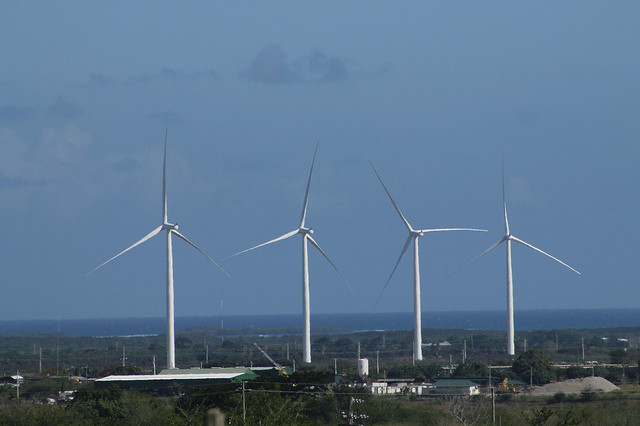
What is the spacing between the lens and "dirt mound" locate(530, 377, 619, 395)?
256 feet

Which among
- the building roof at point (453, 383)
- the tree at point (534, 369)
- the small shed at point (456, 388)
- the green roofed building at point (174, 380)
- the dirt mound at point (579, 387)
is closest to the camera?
the green roofed building at point (174, 380)

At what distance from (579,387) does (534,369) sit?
13471 mm

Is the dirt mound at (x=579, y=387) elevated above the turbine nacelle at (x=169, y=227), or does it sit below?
below

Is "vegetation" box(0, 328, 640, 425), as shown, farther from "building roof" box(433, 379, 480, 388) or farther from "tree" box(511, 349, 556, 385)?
"building roof" box(433, 379, 480, 388)

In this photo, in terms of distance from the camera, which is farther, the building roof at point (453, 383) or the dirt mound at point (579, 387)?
the building roof at point (453, 383)

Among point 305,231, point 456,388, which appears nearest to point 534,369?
point 456,388

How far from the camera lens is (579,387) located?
78438 millimetres

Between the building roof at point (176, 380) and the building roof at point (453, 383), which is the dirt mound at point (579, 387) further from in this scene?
the building roof at point (176, 380)

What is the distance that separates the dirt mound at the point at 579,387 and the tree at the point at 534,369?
7266 millimetres

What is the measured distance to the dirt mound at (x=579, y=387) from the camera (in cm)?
7794

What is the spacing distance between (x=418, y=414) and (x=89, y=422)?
20.7 m

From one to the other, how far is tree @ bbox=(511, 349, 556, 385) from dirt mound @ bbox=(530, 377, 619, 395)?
23.8 feet

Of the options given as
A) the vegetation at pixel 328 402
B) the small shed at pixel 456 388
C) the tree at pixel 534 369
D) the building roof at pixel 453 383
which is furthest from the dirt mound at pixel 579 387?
the tree at pixel 534 369

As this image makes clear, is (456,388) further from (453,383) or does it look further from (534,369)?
(534,369)
